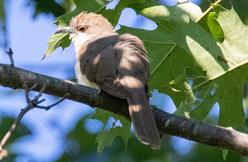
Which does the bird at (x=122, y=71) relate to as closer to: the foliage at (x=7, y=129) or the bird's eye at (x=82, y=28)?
the bird's eye at (x=82, y=28)

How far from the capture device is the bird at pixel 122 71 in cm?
444

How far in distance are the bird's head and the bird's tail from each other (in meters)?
1.32

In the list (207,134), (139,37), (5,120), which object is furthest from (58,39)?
(5,120)

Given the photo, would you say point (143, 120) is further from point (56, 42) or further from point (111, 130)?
point (56, 42)

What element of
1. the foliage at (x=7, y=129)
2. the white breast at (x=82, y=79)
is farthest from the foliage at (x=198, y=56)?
the foliage at (x=7, y=129)

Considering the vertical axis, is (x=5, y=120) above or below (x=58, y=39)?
below

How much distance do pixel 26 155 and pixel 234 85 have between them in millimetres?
3089

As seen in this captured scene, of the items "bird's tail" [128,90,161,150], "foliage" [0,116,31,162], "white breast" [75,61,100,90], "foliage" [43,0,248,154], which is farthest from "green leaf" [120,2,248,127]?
"foliage" [0,116,31,162]

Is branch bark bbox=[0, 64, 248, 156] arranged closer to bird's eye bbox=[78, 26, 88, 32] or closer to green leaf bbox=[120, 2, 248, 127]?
green leaf bbox=[120, 2, 248, 127]

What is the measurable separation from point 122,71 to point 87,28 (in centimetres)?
185

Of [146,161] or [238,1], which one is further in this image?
[146,161]

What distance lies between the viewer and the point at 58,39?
545 cm

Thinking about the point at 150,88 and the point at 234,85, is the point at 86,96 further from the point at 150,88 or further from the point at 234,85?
the point at 234,85

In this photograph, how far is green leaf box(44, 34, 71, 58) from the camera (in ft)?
17.1
